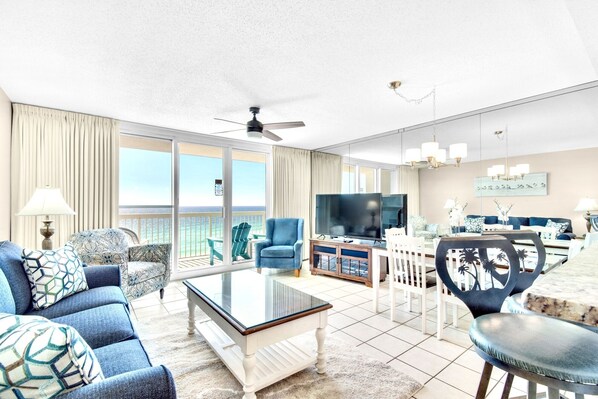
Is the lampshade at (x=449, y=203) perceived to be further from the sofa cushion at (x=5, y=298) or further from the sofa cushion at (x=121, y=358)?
the sofa cushion at (x=5, y=298)

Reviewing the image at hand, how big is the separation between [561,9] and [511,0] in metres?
0.34

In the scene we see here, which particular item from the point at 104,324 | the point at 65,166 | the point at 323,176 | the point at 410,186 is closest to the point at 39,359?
the point at 104,324

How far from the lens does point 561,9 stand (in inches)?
63.1

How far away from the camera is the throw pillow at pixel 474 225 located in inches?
129

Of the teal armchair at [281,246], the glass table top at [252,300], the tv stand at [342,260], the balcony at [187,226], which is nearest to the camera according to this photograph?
the glass table top at [252,300]

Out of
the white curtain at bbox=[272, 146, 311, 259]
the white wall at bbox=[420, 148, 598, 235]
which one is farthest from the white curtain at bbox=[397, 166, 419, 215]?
the white curtain at bbox=[272, 146, 311, 259]

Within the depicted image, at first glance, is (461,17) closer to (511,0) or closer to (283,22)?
(511,0)

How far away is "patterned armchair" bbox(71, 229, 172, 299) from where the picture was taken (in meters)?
2.70

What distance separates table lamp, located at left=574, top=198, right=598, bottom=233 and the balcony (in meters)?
4.29

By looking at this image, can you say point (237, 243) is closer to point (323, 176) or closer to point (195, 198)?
point (195, 198)

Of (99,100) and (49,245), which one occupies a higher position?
(99,100)

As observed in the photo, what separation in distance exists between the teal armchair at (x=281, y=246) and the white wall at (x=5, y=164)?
2891 millimetres

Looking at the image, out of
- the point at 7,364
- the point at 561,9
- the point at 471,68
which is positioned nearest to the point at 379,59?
the point at 471,68

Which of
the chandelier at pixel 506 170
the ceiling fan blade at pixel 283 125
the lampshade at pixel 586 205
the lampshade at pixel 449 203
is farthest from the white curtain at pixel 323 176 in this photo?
the lampshade at pixel 586 205
